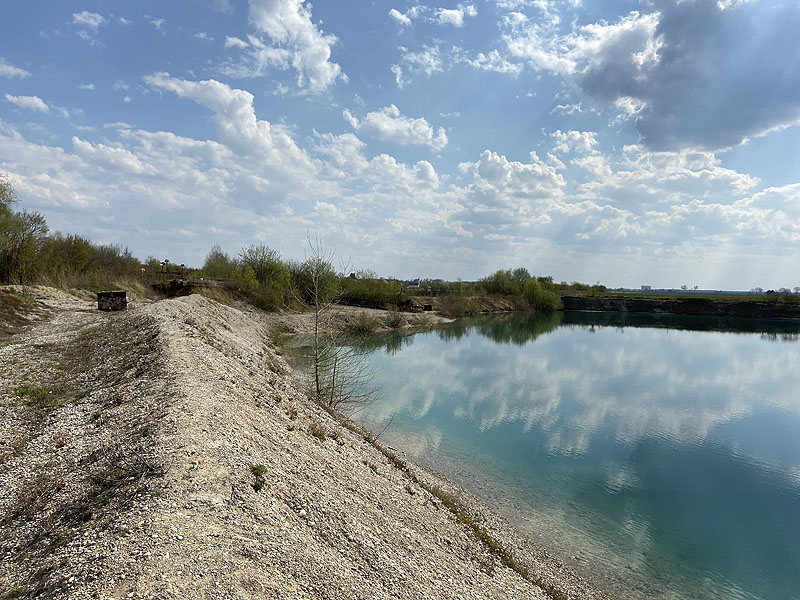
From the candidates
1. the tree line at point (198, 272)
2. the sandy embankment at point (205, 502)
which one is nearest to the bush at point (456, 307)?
the tree line at point (198, 272)

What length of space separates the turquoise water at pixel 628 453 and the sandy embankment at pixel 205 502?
2173 millimetres

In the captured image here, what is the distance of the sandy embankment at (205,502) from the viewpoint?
4.77m

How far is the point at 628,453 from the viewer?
16.8m

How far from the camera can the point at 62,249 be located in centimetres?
3788

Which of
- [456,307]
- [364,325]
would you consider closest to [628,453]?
[364,325]

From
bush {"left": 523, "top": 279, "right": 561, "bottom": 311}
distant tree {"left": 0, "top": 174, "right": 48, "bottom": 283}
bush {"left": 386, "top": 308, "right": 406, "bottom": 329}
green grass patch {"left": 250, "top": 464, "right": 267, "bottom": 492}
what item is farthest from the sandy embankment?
bush {"left": 523, "top": 279, "right": 561, "bottom": 311}

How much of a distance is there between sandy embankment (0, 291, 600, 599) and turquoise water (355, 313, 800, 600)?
2.17m

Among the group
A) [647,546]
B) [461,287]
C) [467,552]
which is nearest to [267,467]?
[467,552]

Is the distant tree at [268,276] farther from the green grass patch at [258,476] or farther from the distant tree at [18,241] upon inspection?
the green grass patch at [258,476]

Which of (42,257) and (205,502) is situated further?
(42,257)

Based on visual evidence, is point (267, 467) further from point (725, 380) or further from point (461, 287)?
point (461, 287)

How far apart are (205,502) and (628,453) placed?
16278 millimetres

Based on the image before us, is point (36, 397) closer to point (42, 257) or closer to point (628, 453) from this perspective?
point (628, 453)

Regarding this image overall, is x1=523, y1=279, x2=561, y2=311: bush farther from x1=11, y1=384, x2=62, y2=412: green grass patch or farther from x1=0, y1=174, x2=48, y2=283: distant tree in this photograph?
x1=11, y1=384, x2=62, y2=412: green grass patch
